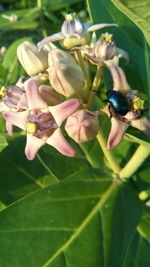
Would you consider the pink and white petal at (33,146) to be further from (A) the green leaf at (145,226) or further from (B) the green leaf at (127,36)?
(A) the green leaf at (145,226)

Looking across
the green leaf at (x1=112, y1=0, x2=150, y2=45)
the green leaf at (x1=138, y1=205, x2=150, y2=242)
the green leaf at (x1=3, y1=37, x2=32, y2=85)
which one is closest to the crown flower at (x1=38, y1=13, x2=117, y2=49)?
the green leaf at (x1=112, y1=0, x2=150, y2=45)

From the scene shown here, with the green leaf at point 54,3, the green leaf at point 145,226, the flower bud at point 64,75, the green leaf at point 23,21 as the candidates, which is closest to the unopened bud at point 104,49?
the flower bud at point 64,75

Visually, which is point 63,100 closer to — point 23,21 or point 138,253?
point 138,253

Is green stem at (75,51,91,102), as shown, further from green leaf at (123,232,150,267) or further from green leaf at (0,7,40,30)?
green leaf at (0,7,40,30)

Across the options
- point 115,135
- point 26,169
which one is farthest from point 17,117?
point 26,169

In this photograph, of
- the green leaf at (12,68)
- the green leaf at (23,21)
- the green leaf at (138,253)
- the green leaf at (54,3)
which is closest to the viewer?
the green leaf at (138,253)
